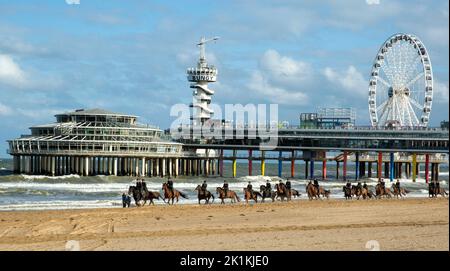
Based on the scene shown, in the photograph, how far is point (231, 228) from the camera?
2572 cm

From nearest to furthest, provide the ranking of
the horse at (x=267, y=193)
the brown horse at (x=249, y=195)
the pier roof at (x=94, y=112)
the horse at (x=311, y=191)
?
the brown horse at (x=249, y=195) → the horse at (x=267, y=193) → the horse at (x=311, y=191) → the pier roof at (x=94, y=112)

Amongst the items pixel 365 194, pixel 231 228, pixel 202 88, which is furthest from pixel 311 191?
pixel 202 88

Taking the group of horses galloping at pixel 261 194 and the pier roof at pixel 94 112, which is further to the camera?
the pier roof at pixel 94 112

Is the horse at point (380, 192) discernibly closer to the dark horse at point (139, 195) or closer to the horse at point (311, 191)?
the horse at point (311, 191)

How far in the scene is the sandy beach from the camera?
68.5 ft

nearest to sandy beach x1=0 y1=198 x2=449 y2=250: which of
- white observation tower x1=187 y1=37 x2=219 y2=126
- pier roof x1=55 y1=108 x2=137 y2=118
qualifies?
pier roof x1=55 y1=108 x2=137 y2=118

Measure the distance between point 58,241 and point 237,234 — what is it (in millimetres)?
4875

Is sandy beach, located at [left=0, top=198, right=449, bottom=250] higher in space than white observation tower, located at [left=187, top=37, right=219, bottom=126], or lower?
lower

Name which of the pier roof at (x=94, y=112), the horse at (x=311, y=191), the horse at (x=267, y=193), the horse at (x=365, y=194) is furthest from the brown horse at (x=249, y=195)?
the pier roof at (x=94, y=112)

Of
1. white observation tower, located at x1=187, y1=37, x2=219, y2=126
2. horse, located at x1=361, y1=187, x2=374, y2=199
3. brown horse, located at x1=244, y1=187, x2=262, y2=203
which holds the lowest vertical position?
horse, located at x1=361, y1=187, x2=374, y2=199

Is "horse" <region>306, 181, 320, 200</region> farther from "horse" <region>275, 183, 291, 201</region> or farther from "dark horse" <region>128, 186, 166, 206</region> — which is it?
"dark horse" <region>128, 186, 166, 206</region>

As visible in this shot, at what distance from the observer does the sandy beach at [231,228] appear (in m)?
20.9

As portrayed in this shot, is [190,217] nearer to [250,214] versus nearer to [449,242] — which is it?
[250,214]
